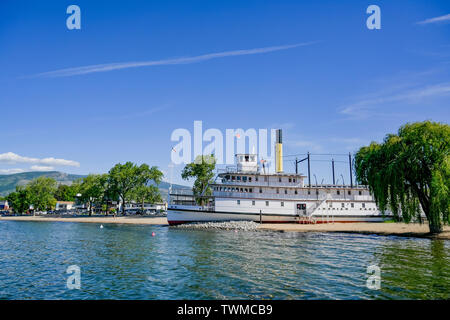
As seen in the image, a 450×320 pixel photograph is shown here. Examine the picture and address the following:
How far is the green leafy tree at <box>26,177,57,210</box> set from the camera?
9044 cm

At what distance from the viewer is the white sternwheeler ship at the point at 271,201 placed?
141 feet

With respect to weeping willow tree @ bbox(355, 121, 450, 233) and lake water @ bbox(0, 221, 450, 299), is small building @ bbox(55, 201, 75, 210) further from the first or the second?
weeping willow tree @ bbox(355, 121, 450, 233)

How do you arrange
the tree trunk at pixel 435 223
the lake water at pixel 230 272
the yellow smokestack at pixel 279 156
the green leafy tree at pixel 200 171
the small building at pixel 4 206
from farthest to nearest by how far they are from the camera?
the small building at pixel 4 206
the green leafy tree at pixel 200 171
the yellow smokestack at pixel 279 156
the tree trunk at pixel 435 223
the lake water at pixel 230 272

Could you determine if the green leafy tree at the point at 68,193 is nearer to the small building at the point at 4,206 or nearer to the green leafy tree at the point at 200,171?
the small building at the point at 4,206

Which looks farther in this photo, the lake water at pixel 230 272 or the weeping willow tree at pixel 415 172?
the weeping willow tree at pixel 415 172

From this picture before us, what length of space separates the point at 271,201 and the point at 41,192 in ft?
275

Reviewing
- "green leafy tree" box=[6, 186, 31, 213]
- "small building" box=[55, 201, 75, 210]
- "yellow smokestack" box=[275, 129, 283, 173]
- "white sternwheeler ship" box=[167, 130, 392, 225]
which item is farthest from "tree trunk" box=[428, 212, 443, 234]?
"small building" box=[55, 201, 75, 210]

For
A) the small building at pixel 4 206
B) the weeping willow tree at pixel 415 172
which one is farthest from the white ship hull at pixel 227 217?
the small building at pixel 4 206

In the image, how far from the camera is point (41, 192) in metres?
93.2

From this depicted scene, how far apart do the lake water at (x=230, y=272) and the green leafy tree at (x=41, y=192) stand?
80.1 m

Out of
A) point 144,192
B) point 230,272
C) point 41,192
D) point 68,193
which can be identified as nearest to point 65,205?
point 68,193

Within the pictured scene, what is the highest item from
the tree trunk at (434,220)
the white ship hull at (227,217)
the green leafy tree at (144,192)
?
the green leafy tree at (144,192)

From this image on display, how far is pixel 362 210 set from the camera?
4603 cm
